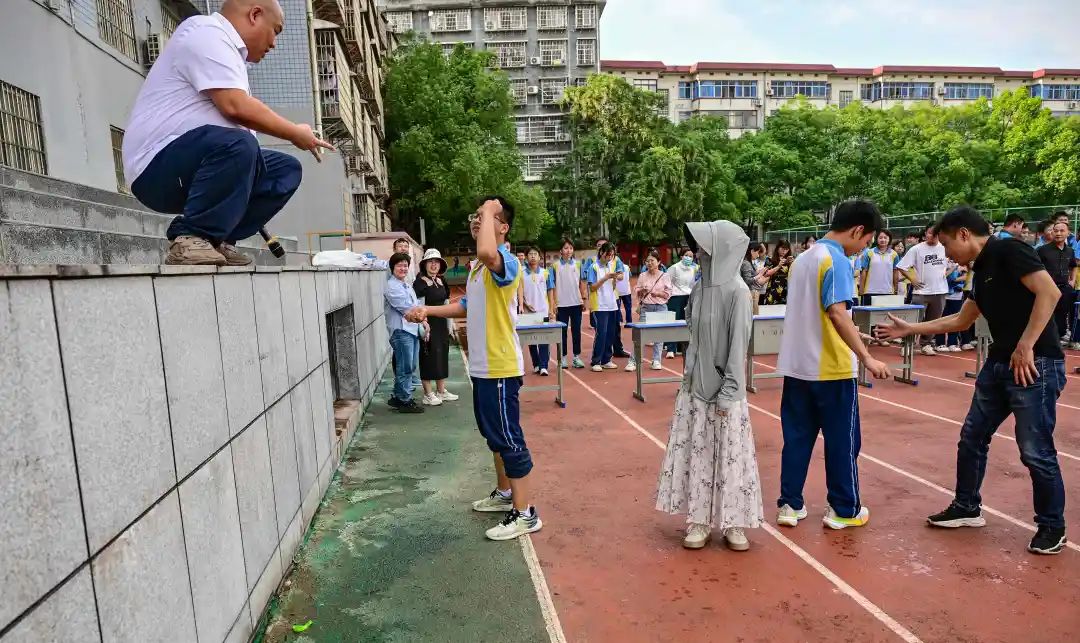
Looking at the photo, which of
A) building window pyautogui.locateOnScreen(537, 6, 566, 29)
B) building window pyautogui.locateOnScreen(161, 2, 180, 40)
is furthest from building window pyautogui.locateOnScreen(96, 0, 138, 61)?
building window pyautogui.locateOnScreen(537, 6, 566, 29)

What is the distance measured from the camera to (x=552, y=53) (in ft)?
139

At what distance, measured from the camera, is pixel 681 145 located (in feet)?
111

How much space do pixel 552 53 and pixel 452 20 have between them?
23.1ft

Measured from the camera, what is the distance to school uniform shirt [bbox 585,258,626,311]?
9.68 metres

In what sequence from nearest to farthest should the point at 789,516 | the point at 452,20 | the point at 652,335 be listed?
1. the point at 789,516
2. the point at 652,335
3. the point at 452,20

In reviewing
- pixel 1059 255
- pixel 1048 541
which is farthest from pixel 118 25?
pixel 1059 255

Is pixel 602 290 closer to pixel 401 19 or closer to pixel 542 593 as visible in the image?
pixel 542 593

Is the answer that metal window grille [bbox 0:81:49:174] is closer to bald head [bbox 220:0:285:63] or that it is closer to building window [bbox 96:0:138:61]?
building window [bbox 96:0:138:61]

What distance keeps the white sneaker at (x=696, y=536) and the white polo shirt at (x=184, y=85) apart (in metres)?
3.15

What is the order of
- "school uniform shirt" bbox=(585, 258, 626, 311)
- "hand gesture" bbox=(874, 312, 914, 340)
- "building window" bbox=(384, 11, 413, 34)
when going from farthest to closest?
"building window" bbox=(384, 11, 413, 34) → "school uniform shirt" bbox=(585, 258, 626, 311) → "hand gesture" bbox=(874, 312, 914, 340)

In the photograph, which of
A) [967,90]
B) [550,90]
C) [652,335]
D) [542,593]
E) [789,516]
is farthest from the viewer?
[967,90]

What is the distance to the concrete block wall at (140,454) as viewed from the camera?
4.51 feet

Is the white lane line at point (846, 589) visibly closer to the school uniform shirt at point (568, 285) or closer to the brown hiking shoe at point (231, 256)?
the brown hiking shoe at point (231, 256)

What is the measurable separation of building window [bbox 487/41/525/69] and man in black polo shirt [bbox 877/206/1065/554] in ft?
138
